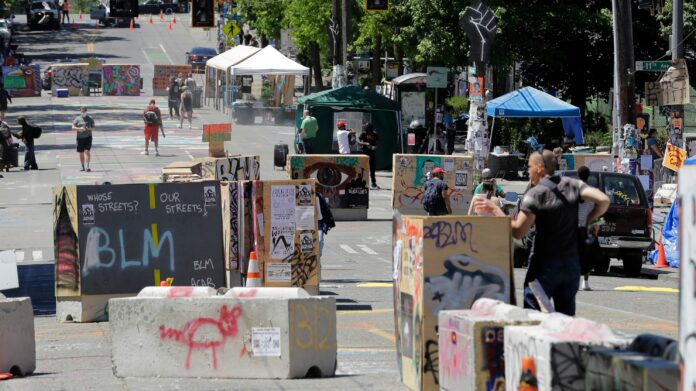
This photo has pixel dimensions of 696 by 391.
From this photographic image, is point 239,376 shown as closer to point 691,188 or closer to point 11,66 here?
point 691,188

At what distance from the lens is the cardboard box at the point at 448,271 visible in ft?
31.3

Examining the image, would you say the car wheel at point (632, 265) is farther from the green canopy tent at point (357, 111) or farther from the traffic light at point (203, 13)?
the traffic light at point (203, 13)

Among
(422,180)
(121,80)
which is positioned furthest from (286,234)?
(121,80)

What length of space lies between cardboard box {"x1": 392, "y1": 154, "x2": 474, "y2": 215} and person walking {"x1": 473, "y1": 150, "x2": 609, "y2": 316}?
17886mm

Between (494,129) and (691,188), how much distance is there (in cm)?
3453

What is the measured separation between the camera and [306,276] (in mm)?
16219

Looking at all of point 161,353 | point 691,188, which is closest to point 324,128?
point 161,353

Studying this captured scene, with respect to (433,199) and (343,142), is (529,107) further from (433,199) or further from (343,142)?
(433,199)

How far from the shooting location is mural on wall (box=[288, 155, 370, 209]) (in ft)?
89.7

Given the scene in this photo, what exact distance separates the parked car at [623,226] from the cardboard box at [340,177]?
23.2 feet

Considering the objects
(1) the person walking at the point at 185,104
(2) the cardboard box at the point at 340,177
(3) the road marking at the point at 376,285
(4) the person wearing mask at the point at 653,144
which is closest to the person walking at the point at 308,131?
(2) the cardboard box at the point at 340,177

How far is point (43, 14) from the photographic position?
102000mm

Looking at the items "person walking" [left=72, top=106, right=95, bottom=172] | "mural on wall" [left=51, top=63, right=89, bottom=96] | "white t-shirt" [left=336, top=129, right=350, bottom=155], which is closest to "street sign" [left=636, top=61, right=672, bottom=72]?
"white t-shirt" [left=336, top=129, right=350, bottom=155]

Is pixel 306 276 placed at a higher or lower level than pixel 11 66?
lower
